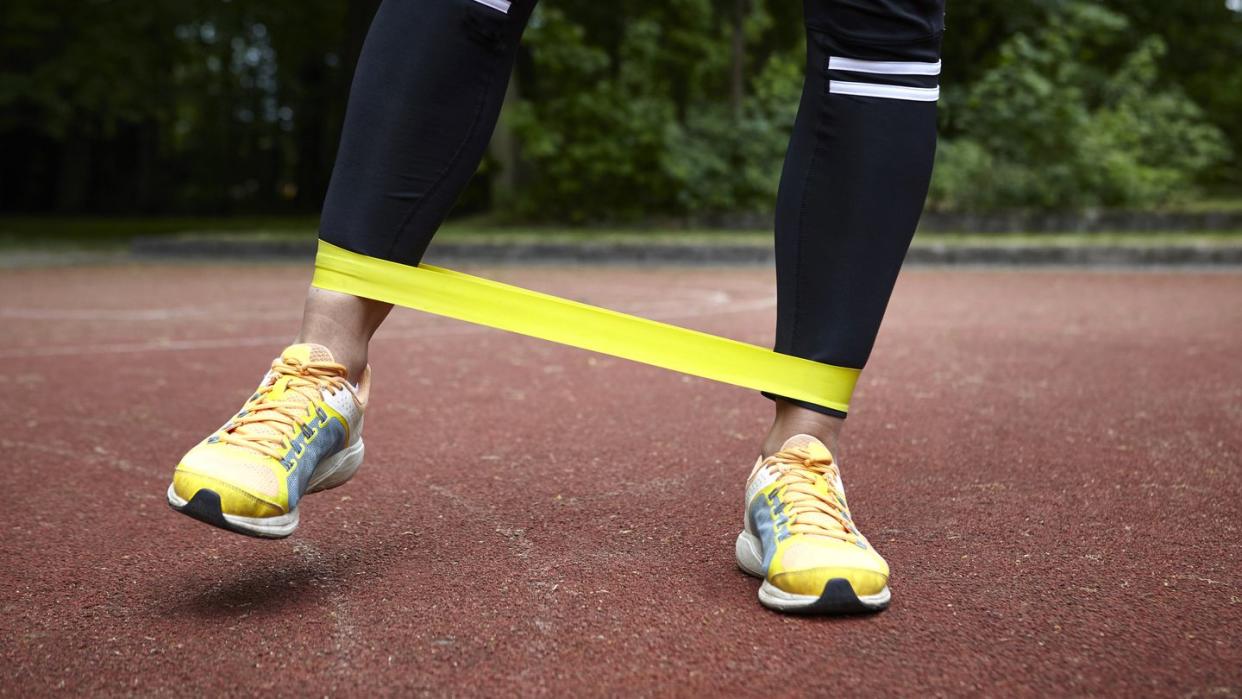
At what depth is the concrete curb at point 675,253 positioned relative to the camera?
8.51 metres

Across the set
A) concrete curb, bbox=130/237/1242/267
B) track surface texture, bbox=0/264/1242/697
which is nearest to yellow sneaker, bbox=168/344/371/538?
track surface texture, bbox=0/264/1242/697

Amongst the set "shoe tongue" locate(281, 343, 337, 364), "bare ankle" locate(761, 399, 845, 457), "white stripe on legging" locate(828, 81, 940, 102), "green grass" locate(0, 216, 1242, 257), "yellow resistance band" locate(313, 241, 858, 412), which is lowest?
"green grass" locate(0, 216, 1242, 257)

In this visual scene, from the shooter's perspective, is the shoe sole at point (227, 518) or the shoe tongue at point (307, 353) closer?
the shoe sole at point (227, 518)

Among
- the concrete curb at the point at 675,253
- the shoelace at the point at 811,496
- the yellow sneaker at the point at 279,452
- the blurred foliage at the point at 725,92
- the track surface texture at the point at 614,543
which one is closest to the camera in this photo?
the track surface texture at the point at 614,543

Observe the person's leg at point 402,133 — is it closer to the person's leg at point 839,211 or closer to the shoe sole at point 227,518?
the shoe sole at point 227,518

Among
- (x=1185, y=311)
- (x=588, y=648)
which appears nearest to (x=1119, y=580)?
(x=588, y=648)

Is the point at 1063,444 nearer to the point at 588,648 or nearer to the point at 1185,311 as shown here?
the point at 588,648

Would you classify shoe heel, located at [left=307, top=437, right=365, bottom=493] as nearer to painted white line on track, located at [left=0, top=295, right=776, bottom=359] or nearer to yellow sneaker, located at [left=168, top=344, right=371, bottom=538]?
yellow sneaker, located at [left=168, top=344, right=371, bottom=538]

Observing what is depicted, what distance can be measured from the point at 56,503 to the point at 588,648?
3.60ft

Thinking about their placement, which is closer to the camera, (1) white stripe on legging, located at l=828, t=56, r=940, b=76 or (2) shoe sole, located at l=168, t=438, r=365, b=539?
(2) shoe sole, located at l=168, t=438, r=365, b=539

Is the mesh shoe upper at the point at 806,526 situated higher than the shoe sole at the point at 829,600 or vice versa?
the mesh shoe upper at the point at 806,526

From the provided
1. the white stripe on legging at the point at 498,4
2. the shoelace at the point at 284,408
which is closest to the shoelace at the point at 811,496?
the shoelace at the point at 284,408

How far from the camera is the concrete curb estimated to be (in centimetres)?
851

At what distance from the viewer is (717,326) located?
5.04 meters
